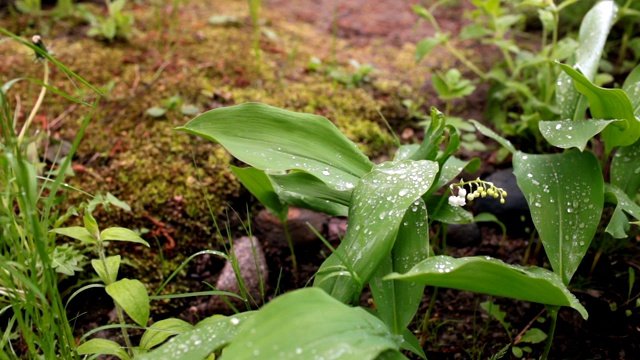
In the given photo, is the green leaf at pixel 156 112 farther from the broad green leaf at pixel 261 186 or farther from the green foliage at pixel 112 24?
the broad green leaf at pixel 261 186

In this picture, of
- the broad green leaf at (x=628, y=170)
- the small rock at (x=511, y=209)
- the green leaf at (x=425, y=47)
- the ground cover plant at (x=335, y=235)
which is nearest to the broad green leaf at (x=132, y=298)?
the ground cover plant at (x=335, y=235)

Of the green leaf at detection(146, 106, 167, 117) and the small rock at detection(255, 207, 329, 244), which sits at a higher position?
the green leaf at detection(146, 106, 167, 117)

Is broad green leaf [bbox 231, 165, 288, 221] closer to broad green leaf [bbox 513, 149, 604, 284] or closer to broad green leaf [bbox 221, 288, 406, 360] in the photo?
broad green leaf [bbox 221, 288, 406, 360]

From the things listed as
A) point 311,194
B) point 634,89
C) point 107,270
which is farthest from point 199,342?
point 634,89

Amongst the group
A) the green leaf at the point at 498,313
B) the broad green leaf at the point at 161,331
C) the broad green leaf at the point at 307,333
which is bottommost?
the green leaf at the point at 498,313

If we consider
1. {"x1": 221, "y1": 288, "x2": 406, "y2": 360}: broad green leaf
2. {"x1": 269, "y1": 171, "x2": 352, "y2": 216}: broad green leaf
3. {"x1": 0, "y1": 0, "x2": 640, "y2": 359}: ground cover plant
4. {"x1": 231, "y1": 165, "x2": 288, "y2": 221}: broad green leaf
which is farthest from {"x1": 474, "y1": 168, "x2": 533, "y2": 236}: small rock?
{"x1": 221, "y1": 288, "x2": 406, "y2": 360}: broad green leaf

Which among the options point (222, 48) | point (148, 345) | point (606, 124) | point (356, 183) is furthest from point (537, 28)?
point (148, 345)
